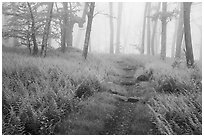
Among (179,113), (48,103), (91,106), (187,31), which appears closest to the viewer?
(179,113)

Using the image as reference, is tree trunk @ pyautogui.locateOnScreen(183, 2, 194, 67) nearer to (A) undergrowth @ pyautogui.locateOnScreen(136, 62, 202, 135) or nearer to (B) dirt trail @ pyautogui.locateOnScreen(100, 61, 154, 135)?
(A) undergrowth @ pyautogui.locateOnScreen(136, 62, 202, 135)

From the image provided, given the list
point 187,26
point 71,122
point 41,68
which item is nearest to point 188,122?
point 71,122

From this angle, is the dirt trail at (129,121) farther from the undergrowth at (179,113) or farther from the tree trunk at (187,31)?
the tree trunk at (187,31)

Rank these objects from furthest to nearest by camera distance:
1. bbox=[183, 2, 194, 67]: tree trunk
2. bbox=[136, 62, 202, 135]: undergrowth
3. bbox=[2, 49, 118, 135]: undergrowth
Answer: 1. bbox=[183, 2, 194, 67]: tree trunk
2. bbox=[2, 49, 118, 135]: undergrowth
3. bbox=[136, 62, 202, 135]: undergrowth

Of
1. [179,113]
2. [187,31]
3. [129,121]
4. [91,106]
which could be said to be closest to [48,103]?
[91,106]

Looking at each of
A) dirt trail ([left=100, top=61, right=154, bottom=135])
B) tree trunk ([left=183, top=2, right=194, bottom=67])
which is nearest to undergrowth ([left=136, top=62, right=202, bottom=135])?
dirt trail ([left=100, top=61, right=154, bottom=135])

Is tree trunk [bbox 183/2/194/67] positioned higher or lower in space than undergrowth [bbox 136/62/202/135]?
higher

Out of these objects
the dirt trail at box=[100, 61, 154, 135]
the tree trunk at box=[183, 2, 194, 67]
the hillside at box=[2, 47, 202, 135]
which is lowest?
the dirt trail at box=[100, 61, 154, 135]

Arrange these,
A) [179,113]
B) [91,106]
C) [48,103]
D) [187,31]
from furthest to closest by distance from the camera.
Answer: [187,31] < [91,106] < [48,103] < [179,113]

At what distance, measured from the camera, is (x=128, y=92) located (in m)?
10.9

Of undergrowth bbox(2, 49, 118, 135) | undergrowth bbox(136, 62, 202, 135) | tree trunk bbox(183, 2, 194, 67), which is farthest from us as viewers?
tree trunk bbox(183, 2, 194, 67)

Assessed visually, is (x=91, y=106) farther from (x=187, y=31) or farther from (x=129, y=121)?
(x=187, y=31)

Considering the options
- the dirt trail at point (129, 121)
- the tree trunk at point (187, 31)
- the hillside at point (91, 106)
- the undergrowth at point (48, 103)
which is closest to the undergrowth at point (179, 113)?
the hillside at point (91, 106)

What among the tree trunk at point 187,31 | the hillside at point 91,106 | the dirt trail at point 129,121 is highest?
the tree trunk at point 187,31
